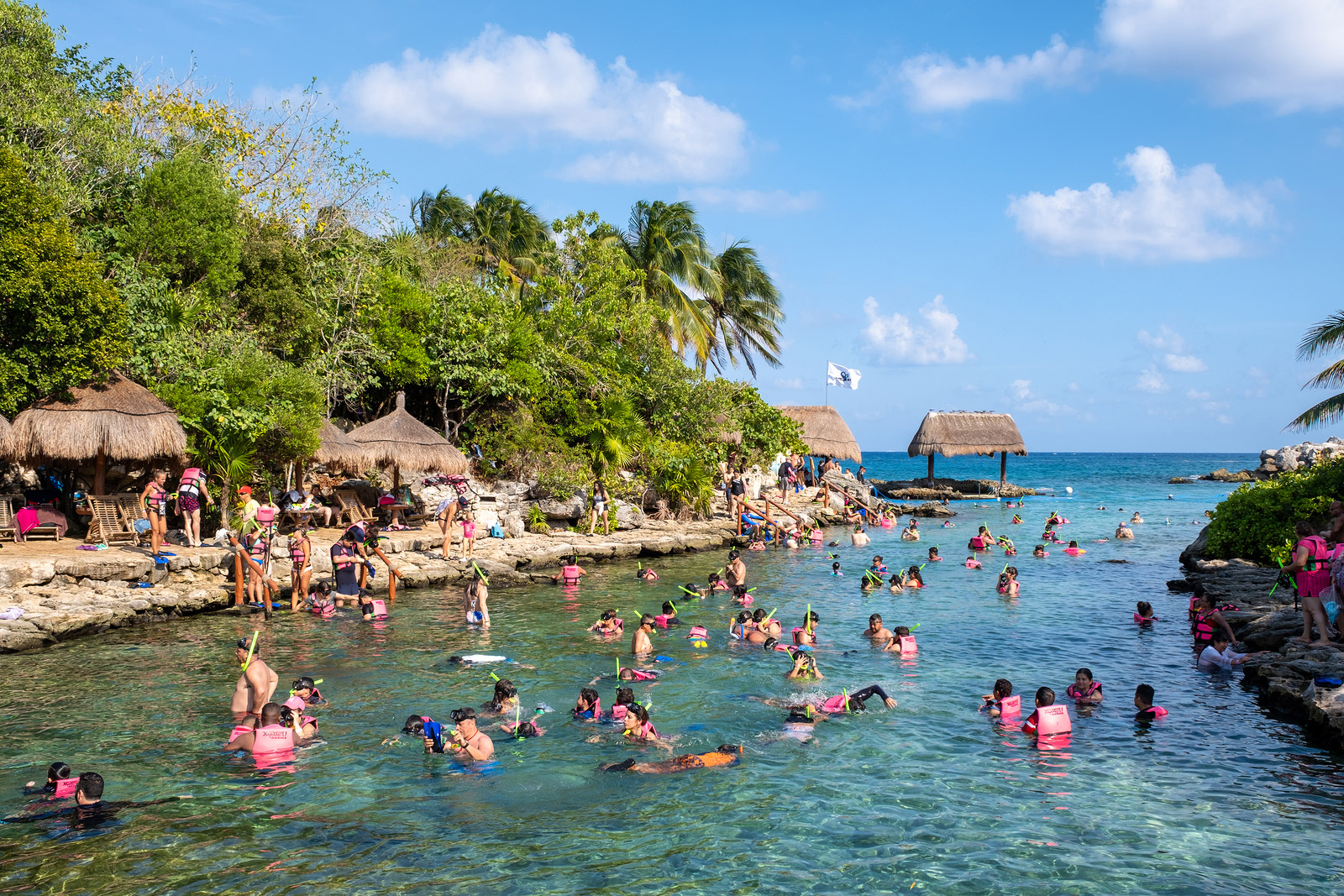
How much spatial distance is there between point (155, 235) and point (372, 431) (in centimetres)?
676

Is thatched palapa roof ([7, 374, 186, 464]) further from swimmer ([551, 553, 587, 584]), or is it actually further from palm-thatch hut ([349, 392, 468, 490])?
swimmer ([551, 553, 587, 584])

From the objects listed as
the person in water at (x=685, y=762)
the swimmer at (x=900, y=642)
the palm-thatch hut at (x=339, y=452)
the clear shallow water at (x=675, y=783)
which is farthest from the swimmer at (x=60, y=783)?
the palm-thatch hut at (x=339, y=452)

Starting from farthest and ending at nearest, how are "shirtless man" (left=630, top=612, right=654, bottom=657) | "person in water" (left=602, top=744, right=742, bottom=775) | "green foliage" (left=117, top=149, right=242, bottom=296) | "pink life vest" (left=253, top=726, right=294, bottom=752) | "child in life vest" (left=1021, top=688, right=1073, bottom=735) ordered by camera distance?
"green foliage" (left=117, top=149, right=242, bottom=296), "shirtless man" (left=630, top=612, right=654, bottom=657), "child in life vest" (left=1021, top=688, right=1073, bottom=735), "pink life vest" (left=253, top=726, right=294, bottom=752), "person in water" (left=602, top=744, right=742, bottom=775)

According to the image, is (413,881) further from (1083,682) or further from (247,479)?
(247,479)

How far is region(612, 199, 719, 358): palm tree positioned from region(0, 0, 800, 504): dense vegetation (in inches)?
3.8

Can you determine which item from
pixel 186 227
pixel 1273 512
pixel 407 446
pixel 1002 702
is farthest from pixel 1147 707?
pixel 186 227

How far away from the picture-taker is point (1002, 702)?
39.1 feet

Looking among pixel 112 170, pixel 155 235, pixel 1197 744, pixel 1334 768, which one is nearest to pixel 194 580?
pixel 155 235

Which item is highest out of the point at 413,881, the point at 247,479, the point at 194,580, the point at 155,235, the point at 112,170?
the point at 112,170

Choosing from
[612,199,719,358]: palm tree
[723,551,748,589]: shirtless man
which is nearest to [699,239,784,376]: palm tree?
[612,199,719,358]: palm tree

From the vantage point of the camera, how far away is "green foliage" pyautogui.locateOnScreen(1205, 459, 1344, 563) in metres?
19.5

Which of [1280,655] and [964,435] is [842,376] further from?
[1280,655]

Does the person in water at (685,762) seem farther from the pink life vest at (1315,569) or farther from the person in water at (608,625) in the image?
the pink life vest at (1315,569)

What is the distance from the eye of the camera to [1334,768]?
10172 mm
